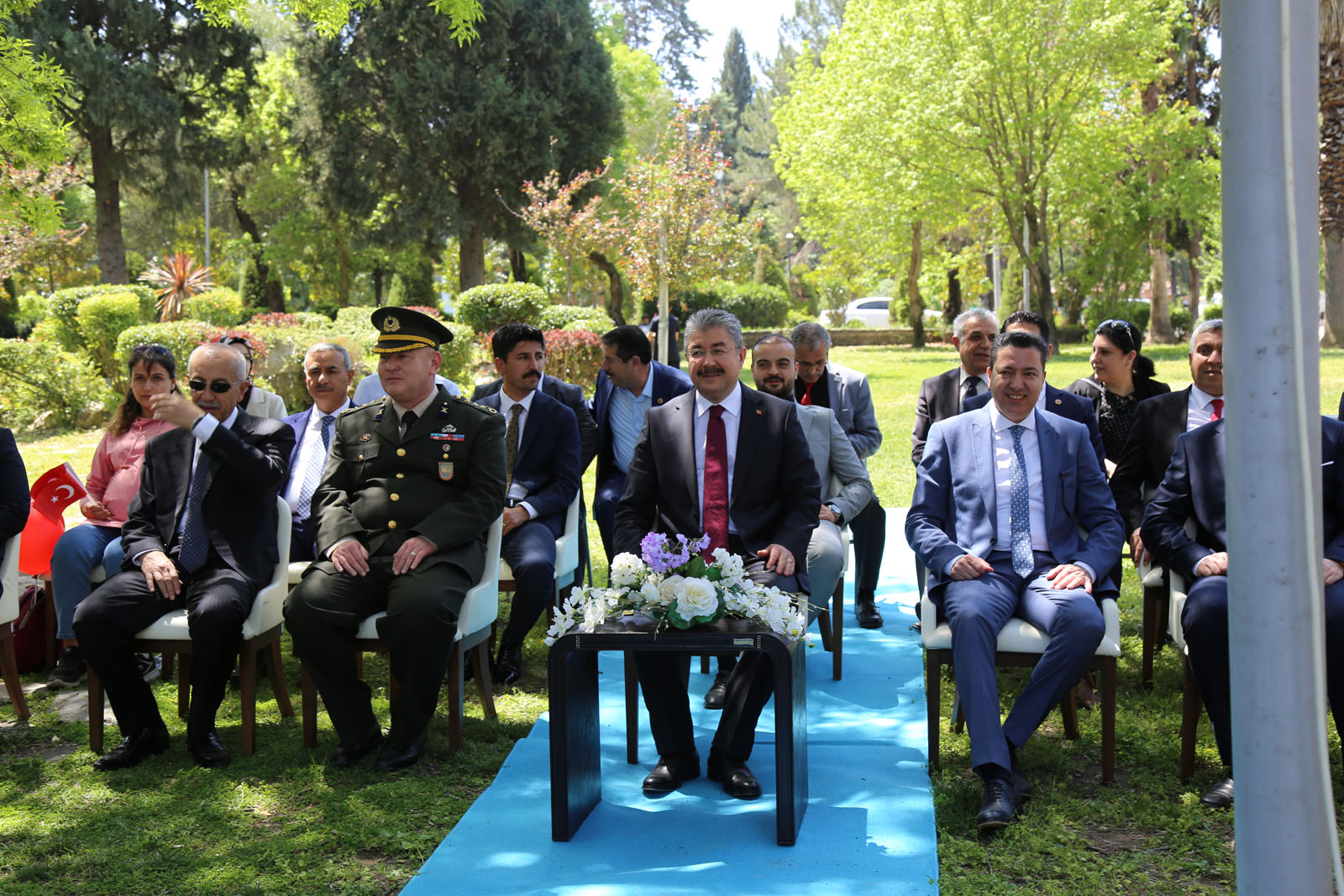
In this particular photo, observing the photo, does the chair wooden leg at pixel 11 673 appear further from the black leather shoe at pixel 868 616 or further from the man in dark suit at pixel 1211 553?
the man in dark suit at pixel 1211 553

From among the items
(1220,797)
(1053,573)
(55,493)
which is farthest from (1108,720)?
(55,493)

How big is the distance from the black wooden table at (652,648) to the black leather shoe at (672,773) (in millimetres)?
300

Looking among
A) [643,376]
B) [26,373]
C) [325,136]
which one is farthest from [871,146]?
[643,376]

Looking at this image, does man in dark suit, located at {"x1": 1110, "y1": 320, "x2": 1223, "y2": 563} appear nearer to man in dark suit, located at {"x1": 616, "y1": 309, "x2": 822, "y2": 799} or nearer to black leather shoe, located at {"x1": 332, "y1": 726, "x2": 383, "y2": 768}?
man in dark suit, located at {"x1": 616, "y1": 309, "x2": 822, "y2": 799}

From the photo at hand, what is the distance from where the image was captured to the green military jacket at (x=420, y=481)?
15.8ft

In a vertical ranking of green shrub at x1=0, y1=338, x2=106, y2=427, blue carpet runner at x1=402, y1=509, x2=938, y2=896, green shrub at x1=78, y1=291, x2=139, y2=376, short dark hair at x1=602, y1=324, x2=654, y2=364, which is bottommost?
blue carpet runner at x1=402, y1=509, x2=938, y2=896

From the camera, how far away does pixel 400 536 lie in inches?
189

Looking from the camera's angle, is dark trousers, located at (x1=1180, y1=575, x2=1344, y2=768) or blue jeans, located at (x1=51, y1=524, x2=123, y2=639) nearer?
dark trousers, located at (x1=1180, y1=575, x2=1344, y2=768)

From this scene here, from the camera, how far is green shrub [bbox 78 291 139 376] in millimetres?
17172

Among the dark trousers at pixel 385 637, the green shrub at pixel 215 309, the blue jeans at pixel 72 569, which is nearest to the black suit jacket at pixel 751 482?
the dark trousers at pixel 385 637

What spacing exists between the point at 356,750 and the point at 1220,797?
3.28 m

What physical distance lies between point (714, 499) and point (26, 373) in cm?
1462

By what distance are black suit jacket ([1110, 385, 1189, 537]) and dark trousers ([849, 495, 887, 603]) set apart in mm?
1453

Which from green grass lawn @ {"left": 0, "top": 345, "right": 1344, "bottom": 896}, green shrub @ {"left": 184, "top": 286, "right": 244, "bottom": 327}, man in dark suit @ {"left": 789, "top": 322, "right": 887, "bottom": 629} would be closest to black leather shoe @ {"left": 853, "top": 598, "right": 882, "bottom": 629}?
man in dark suit @ {"left": 789, "top": 322, "right": 887, "bottom": 629}
